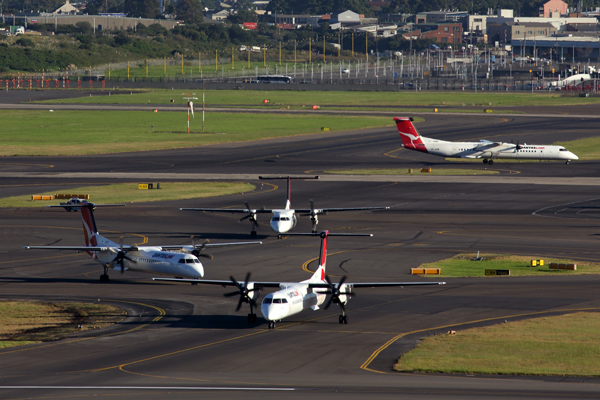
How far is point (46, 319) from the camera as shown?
43.1 meters

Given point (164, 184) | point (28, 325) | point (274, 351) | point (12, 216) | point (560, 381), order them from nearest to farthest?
point (560, 381)
point (274, 351)
point (28, 325)
point (12, 216)
point (164, 184)

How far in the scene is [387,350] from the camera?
37.1 m

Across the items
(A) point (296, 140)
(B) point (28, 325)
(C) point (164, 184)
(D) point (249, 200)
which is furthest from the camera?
(A) point (296, 140)

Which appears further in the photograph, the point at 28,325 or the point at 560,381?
the point at 28,325

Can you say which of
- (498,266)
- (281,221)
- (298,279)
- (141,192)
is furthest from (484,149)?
(298,279)

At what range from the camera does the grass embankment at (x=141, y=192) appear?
263ft

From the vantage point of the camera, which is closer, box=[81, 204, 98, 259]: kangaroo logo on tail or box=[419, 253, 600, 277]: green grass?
box=[419, 253, 600, 277]: green grass

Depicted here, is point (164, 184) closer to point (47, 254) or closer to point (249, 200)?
point (249, 200)

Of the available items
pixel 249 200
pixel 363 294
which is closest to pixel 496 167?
pixel 249 200

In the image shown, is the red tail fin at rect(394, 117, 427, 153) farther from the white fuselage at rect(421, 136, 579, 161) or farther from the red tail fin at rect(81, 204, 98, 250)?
the red tail fin at rect(81, 204, 98, 250)

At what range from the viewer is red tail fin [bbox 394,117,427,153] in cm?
10831

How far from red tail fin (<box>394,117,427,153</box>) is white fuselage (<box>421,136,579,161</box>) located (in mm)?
761

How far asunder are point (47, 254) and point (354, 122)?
103122 mm

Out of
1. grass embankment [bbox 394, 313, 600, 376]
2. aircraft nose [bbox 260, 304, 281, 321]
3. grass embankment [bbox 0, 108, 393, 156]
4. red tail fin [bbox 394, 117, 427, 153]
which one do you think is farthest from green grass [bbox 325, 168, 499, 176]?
aircraft nose [bbox 260, 304, 281, 321]
